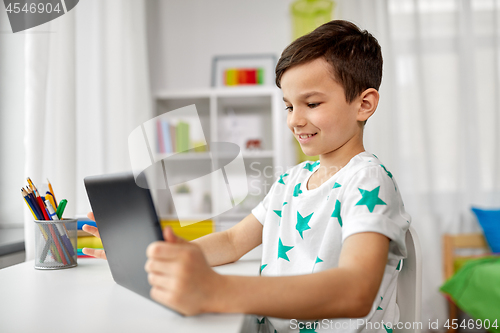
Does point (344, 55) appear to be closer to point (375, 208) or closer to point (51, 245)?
point (375, 208)

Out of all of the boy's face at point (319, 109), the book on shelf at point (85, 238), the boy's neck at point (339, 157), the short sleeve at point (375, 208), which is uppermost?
the boy's face at point (319, 109)

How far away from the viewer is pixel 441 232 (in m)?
2.26

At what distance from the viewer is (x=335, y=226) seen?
585 millimetres

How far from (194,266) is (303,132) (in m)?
0.37

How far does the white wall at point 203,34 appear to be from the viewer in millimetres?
2434

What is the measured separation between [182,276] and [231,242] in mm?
405

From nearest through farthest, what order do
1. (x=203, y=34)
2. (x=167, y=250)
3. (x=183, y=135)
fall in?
(x=167, y=250), (x=183, y=135), (x=203, y=34)

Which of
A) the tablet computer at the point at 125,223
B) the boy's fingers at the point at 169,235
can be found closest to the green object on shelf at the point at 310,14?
the tablet computer at the point at 125,223

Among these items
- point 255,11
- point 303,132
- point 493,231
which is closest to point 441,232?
point 493,231

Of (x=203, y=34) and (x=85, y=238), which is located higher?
(x=203, y=34)

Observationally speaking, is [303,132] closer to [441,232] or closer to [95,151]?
[95,151]

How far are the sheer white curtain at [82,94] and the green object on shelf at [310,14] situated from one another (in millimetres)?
920

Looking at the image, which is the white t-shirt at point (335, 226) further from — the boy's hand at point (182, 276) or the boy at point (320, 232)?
the boy's hand at point (182, 276)

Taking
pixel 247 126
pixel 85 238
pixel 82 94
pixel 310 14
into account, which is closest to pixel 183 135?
pixel 85 238
